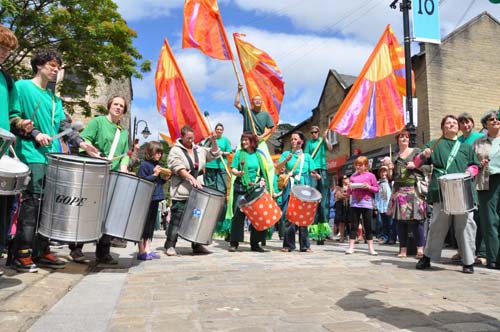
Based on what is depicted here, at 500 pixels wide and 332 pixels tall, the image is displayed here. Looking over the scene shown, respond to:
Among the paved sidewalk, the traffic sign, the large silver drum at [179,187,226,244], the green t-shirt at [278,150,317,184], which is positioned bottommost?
the paved sidewalk

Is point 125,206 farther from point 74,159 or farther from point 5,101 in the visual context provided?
point 5,101

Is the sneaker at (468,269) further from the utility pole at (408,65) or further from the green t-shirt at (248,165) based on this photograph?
the utility pole at (408,65)

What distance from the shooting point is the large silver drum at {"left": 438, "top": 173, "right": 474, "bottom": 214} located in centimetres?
461

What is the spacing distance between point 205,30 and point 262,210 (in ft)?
12.6

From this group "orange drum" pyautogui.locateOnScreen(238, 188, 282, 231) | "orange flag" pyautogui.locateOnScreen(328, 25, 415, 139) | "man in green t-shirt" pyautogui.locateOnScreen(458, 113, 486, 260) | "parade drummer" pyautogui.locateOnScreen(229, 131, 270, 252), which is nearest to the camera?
"man in green t-shirt" pyautogui.locateOnScreen(458, 113, 486, 260)

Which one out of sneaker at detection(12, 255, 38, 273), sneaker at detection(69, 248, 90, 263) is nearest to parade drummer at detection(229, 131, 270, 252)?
sneaker at detection(69, 248, 90, 263)

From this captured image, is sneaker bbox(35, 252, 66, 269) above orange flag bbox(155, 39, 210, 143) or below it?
below

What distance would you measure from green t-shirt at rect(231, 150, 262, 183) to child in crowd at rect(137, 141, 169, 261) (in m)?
1.41

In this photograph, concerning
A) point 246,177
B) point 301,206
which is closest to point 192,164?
point 246,177

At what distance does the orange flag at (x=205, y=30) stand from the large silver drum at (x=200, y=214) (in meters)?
3.19

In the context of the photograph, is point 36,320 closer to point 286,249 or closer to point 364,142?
point 286,249

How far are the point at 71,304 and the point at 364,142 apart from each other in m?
21.6

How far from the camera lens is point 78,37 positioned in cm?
1533

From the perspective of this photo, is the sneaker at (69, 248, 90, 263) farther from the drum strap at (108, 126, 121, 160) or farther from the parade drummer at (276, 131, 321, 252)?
the parade drummer at (276, 131, 321, 252)
